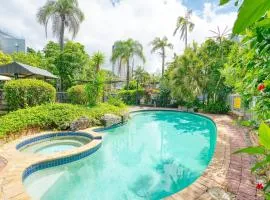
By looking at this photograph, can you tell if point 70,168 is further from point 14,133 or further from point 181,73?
point 181,73

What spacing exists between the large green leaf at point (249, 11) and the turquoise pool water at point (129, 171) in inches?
201

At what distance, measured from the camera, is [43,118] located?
32.7ft

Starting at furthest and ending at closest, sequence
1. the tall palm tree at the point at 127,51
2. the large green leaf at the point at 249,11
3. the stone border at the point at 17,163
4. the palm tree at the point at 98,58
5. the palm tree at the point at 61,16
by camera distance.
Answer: the tall palm tree at the point at 127,51
the palm tree at the point at 61,16
the palm tree at the point at 98,58
the stone border at the point at 17,163
the large green leaf at the point at 249,11

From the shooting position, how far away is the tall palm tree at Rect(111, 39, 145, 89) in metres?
29.5

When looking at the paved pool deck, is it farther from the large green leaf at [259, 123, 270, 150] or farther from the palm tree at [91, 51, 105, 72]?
the palm tree at [91, 51, 105, 72]

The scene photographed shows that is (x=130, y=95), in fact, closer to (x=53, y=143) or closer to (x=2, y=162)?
(x=53, y=143)

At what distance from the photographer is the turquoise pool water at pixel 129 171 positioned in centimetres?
512

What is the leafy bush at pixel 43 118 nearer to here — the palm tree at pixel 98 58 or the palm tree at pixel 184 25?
the palm tree at pixel 98 58

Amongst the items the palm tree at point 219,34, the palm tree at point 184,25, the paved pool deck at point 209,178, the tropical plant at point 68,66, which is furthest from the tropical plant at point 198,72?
the paved pool deck at point 209,178

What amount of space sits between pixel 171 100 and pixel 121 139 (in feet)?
46.7

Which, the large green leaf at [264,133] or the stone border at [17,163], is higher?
the large green leaf at [264,133]

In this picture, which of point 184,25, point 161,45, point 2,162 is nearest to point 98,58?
point 2,162

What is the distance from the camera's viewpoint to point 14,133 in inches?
336

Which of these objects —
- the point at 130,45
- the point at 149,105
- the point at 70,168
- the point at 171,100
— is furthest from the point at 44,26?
the point at 70,168
